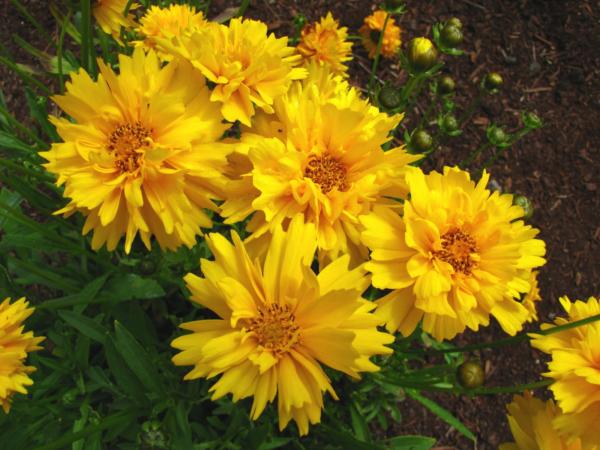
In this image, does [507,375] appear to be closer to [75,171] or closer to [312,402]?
Answer: [312,402]

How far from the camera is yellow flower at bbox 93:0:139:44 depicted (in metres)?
1.72

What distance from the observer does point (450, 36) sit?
5.34 ft

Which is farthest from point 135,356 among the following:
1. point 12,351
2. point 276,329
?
point 276,329

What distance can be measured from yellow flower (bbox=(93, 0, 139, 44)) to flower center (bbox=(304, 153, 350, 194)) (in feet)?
3.06

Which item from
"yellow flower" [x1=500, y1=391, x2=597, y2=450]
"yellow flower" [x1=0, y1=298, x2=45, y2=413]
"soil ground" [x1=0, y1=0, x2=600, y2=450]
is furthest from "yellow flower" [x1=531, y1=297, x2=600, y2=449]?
"soil ground" [x1=0, y1=0, x2=600, y2=450]

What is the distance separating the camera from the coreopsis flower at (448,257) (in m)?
1.10

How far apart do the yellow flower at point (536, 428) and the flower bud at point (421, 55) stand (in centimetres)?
88

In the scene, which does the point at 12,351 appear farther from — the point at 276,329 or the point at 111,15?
the point at 111,15

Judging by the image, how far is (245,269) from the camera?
3.40 feet

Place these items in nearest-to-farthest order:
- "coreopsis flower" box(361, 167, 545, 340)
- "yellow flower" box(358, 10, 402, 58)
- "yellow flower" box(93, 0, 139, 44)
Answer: "coreopsis flower" box(361, 167, 545, 340)
"yellow flower" box(93, 0, 139, 44)
"yellow flower" box(358, 10, 402, 58)

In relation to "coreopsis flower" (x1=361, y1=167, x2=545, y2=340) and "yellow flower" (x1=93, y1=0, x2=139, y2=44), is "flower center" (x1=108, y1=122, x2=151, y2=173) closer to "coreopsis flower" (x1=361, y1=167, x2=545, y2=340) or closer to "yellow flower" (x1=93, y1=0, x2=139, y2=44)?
"coreopsis flower" (x1=361, y1=167, x2=545, y2=340)

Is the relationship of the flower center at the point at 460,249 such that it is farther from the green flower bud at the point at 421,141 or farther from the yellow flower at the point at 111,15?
the yellow flower at the point at 111,15

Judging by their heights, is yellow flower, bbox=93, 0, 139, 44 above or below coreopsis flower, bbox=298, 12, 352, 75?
below

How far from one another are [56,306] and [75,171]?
2.09 ft
